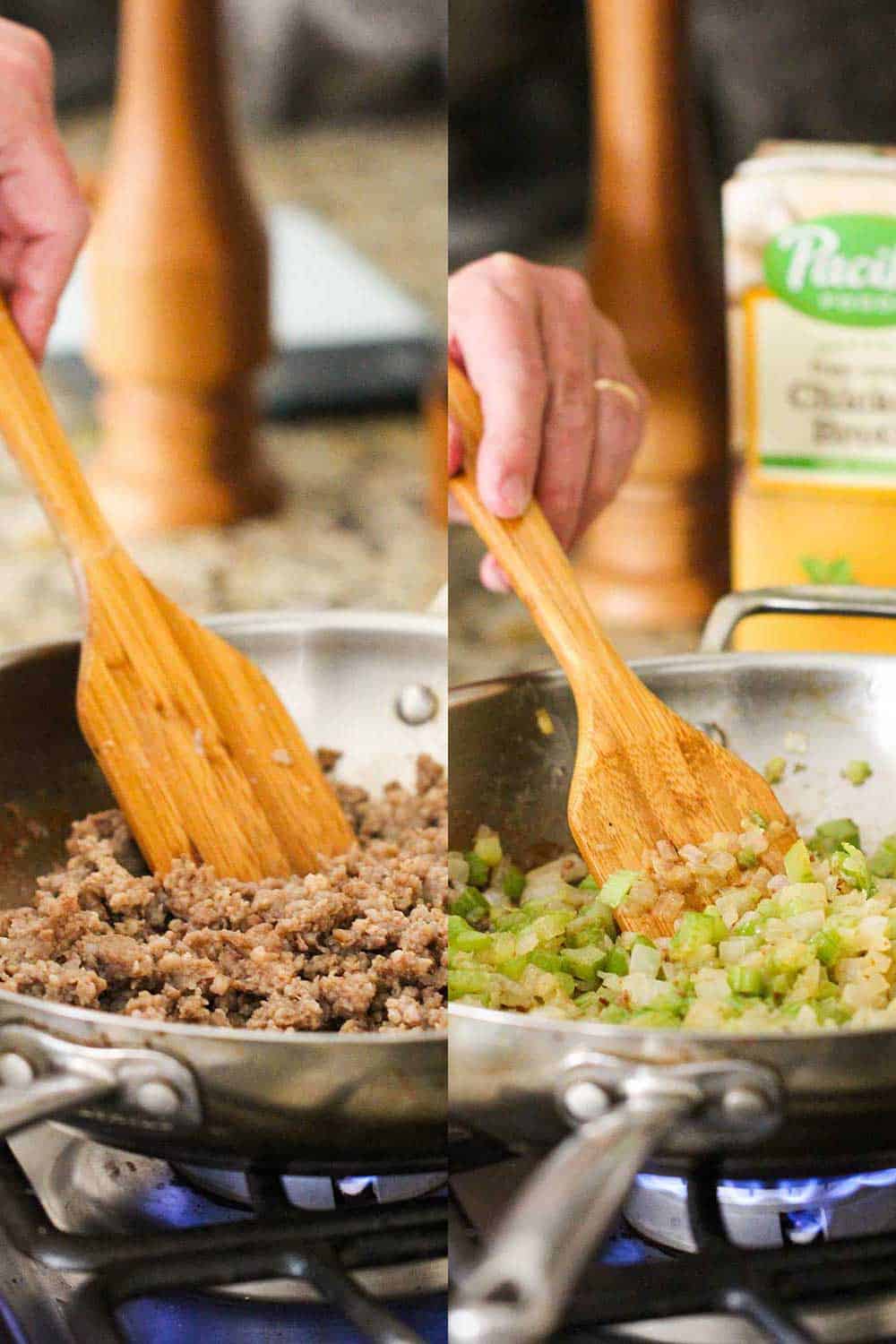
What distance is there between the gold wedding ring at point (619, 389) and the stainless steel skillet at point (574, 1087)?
185 mm

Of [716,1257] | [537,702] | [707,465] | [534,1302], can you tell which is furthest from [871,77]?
[534,1302]

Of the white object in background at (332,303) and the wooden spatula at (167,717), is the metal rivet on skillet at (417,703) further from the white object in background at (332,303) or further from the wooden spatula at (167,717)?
the white object in background at (332,303)

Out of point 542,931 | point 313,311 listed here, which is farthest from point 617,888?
point 313,311

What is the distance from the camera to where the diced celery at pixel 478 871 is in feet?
2.61

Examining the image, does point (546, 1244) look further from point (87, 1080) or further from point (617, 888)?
point (617, 888)

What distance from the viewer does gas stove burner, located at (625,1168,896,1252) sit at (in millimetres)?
571

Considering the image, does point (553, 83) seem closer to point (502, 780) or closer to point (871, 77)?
point (871, 77)

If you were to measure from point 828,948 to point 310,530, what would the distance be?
1.17 meters

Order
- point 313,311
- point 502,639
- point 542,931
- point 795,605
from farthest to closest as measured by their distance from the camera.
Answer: point 313,311 → point 502,639 → point 795,605 → point 542,931

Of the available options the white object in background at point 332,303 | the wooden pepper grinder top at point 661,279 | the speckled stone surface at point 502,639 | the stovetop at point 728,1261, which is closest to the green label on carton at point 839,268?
the wooden pepper grinder top at point 661,279

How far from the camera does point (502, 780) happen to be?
831 millimetres

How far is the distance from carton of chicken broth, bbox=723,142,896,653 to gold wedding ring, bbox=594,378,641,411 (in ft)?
0.43

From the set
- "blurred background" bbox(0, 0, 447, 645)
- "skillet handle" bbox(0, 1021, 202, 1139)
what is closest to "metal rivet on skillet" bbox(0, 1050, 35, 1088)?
"skillet handle" bbox(0, 1021, 202, 1139)

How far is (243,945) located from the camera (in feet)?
2.13
